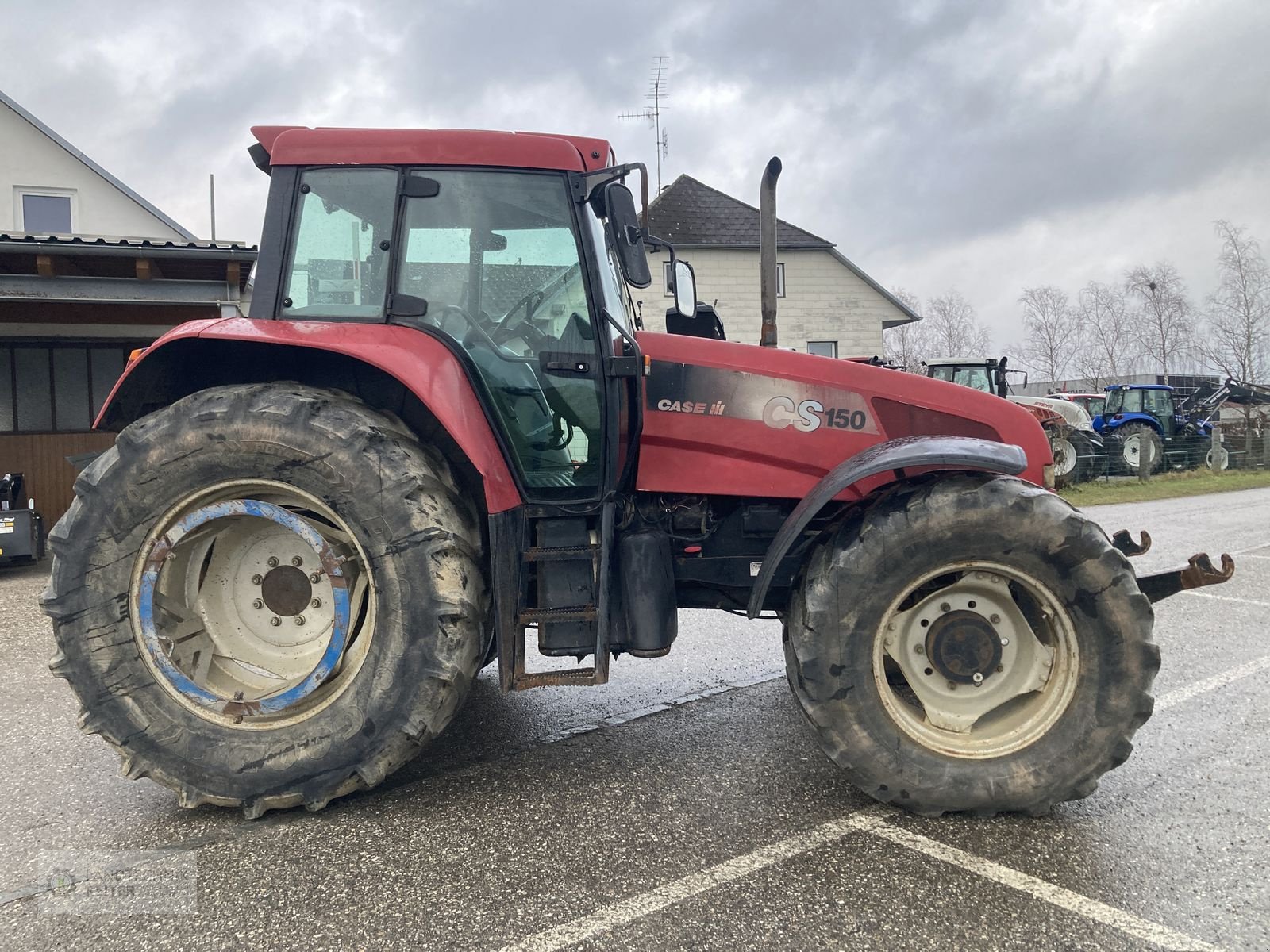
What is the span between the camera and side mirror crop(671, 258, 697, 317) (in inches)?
136

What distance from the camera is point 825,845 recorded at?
2623mm

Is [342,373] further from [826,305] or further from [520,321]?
[826,305]

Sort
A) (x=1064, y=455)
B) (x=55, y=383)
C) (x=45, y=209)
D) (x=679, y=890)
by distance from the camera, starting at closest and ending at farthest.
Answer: (x=679, y=890) < (x=55, y=383) < (x=1064, y=455) < (x=45, y=209)

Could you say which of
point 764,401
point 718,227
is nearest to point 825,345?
point 718,227

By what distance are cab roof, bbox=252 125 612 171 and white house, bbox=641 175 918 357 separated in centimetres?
2216

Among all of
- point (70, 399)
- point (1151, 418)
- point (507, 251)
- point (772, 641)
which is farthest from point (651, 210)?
point (507, 251)

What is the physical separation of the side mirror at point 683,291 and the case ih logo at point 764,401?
31 cm

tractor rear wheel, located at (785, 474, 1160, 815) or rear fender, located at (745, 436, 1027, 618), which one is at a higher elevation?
rear fender, located at (745, 436, 1027, 618)

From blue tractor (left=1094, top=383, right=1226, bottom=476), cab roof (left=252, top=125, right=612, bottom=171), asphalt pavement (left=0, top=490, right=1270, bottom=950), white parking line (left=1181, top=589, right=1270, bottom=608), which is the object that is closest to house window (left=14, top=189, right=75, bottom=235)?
asphalt pavement (left=0, top=490, right=1270, bottom=950)

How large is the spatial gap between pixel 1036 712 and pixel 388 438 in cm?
233

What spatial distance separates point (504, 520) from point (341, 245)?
116 centimetres

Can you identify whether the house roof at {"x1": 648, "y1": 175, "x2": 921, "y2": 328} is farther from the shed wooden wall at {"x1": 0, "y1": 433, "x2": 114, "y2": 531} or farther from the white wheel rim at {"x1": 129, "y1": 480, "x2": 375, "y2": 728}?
the white wheel rim at {"x1": 129, "y1": 480, "x2": 375, "y2": 728}

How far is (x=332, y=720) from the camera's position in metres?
2.81

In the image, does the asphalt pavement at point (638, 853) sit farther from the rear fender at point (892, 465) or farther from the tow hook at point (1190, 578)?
the rear fender at point (892, 465)
